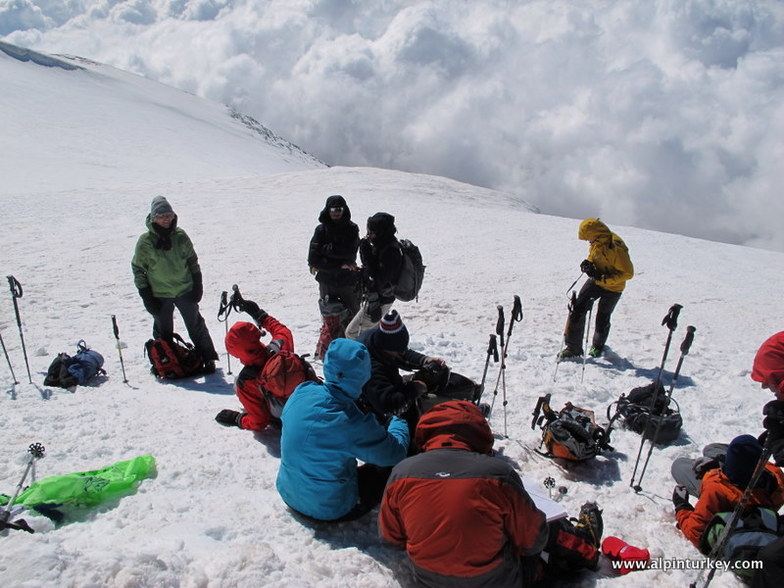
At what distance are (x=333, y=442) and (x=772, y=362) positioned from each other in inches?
153

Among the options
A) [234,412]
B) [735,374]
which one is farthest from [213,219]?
[735,374]

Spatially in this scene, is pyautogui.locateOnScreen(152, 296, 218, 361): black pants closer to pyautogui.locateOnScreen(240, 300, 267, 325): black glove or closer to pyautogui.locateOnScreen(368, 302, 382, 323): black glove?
pyautogui.locateOnScreen(240, 300, 267, 325): black glove

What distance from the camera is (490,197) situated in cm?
2797

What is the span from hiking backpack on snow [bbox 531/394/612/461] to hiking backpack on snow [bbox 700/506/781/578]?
4.30ft

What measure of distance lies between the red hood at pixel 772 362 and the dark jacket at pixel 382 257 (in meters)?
4.16

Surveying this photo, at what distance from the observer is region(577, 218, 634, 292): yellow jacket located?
800 centimetres

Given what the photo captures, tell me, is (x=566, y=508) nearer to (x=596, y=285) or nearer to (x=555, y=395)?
(x=555, y=395)

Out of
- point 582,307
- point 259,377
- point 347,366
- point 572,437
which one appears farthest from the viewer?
point 582,307

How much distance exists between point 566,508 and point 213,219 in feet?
55.1

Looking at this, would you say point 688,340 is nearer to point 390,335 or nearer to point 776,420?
point 776,420

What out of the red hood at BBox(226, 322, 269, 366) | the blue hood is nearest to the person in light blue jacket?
the blue hood

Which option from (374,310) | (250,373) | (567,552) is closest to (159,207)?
(250,373)

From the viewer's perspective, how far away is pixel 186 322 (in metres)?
7.60

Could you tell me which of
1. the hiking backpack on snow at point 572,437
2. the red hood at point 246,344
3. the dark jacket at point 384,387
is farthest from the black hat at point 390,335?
the hiking backpack on snow at point 572,437
